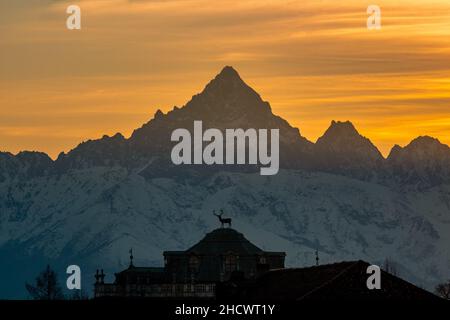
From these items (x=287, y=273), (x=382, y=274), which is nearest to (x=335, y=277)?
(x=382, y=274)
